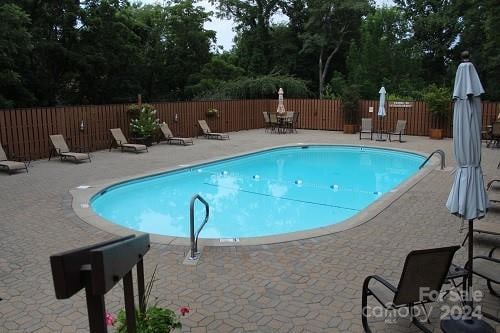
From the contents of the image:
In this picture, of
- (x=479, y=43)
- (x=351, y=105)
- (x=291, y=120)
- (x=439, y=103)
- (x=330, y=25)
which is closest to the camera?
(x=439, y=103)

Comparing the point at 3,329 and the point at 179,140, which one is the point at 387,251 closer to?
the point at 3,329

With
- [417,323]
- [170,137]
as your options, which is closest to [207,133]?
[170,137]

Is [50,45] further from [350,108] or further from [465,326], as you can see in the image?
[465,326]

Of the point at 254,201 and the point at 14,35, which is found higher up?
the point at 14,35

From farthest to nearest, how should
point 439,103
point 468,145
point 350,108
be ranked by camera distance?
point 350,108
point 439,103
point 468,145

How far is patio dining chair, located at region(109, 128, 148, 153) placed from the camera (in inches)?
560

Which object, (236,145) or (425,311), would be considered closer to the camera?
(425,311)

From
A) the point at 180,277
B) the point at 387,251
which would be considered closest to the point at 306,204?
Answer: the point at 387,251

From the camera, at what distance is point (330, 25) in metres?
31.0

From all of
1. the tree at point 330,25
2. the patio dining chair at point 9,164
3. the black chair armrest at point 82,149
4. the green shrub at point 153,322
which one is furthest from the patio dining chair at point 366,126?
the green shrub at point 153,322

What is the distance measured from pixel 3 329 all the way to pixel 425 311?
364 cm

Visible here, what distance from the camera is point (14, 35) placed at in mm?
14039

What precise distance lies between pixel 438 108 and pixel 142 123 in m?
11.3

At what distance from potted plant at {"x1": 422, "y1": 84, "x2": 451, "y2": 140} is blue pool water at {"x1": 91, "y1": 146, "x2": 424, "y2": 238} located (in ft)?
11.6
